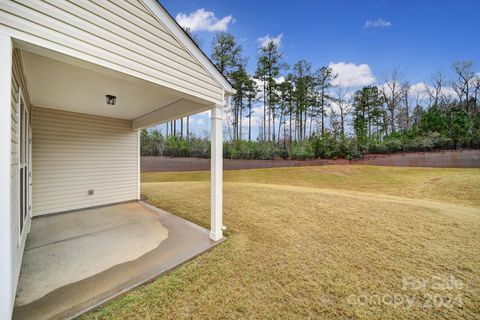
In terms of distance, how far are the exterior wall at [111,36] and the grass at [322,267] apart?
2.34 meters

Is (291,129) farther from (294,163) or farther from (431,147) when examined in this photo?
(431,147)

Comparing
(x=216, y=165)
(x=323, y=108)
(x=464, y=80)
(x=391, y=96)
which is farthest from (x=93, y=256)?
(x=464, y=80)

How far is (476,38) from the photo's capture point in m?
13.1

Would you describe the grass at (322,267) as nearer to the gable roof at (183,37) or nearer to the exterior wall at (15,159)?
the exterior wall at (15,159)

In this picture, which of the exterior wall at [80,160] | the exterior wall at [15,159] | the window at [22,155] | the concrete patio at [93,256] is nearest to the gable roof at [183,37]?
the exterior wall at [15,159]

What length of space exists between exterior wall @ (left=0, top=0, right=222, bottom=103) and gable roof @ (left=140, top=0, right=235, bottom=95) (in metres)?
0.06

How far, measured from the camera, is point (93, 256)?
8.50ft

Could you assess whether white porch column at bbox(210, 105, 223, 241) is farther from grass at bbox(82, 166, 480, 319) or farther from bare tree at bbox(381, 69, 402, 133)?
bare tree at bbox(381, 69, 402, 133)

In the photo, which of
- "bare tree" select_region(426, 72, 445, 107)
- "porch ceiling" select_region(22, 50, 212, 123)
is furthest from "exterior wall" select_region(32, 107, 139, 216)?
"bare tree" select_region(426, 72, 445, 107)

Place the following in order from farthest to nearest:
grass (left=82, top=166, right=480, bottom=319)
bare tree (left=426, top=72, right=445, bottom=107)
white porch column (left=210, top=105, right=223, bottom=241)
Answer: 1. bare tree (left=426, top=72, right=445, bottom=107)
2. white porch column (left=210, top=105, right=223, bottom=241)
3. grass (left=82, top=166, right=480, bottom=319)

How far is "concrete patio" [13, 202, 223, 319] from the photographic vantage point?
181 cm

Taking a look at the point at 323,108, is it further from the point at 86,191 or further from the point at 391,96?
the point at 86,191

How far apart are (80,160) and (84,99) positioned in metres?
1.87

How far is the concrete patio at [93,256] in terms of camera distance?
1.81m
